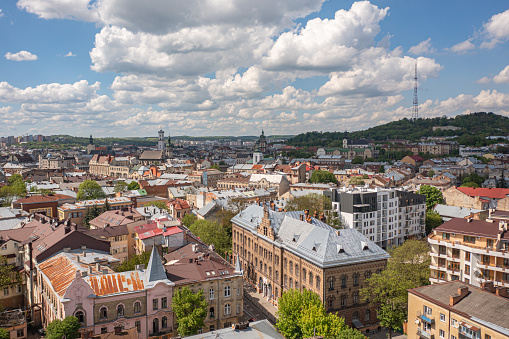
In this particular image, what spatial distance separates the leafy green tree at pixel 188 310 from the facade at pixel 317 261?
1489 centimetres

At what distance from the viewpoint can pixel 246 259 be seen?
70125mm

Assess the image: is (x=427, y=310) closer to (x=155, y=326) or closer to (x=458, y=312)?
(x=458, y=312)

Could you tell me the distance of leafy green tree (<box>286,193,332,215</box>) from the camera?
8394 centimetres

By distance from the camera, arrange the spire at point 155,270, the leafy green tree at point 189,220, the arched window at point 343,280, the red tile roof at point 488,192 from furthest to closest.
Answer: the red tile roof at point 488,192 < the leafy green tree at point 189,220 < the arched window at point 343,280 < the spire at point 155,270

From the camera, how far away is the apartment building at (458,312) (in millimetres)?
32425

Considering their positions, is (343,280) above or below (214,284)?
below

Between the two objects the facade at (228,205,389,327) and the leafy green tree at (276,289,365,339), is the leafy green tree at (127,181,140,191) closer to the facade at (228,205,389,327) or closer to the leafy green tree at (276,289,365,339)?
the facade at (228,205,389,327)

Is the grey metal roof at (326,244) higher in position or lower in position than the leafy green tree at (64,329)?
higher

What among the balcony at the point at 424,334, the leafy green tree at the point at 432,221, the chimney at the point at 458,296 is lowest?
the leafy green tree at the point at 432,221

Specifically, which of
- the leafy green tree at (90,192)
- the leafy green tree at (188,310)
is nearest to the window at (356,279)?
the leafy green tree at (188,310)

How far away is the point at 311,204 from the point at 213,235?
922 inches

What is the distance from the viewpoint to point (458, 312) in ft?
113

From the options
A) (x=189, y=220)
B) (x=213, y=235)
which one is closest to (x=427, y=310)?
(x=213, y=235)

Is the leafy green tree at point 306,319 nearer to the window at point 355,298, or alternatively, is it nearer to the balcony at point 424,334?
the balcony at point 424,334
